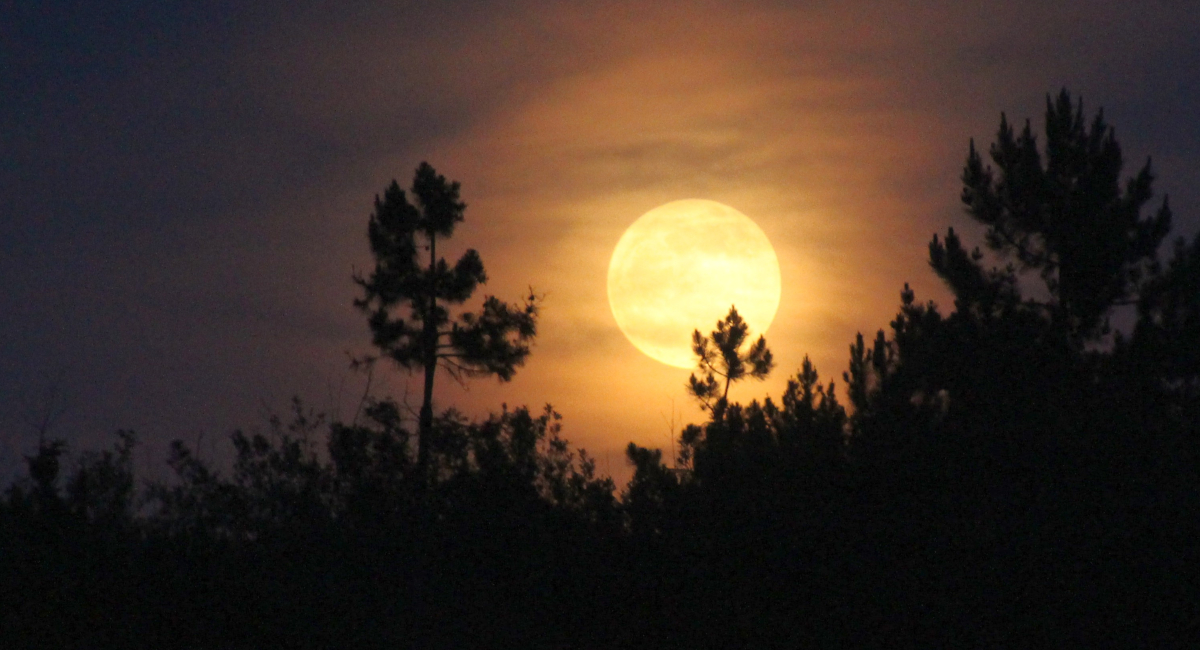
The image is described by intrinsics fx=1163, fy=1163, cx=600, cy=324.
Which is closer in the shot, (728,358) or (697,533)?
(697,533)

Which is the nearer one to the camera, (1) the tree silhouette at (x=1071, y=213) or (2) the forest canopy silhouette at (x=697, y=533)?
(2) the forest canopy silhouette at (x=697, y=533)

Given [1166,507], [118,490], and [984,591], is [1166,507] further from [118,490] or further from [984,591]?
[118,490]

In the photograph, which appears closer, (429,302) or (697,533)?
(697,533)

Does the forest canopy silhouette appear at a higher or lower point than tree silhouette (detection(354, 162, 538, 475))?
lower

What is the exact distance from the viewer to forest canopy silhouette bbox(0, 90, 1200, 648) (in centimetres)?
1492

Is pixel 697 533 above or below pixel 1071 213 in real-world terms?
below

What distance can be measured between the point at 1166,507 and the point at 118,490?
15183 mm

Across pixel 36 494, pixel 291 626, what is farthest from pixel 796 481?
pixel 36 494

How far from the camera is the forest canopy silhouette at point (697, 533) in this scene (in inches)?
587

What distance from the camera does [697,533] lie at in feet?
55.6

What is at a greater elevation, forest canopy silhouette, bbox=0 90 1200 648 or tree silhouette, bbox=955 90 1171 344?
tree silhouette, bbox=955 90 1171 344

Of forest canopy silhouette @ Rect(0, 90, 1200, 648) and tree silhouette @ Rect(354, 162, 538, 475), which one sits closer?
forest canopy silhouette @ Rect(0, 90, 1200, 648)

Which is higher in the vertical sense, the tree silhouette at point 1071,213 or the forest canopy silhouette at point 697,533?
the tree silhouette at point 1071,213

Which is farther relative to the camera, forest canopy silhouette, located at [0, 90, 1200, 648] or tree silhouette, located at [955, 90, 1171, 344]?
tree silhouette, located at [955, 90, 1171, 344]
